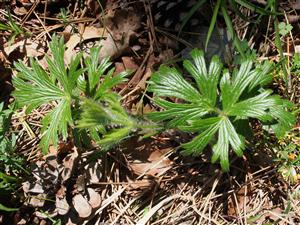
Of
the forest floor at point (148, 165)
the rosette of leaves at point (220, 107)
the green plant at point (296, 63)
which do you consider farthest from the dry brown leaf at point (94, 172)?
the green plant at point (296, 63)

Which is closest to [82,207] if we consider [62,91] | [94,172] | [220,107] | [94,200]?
[94,200]

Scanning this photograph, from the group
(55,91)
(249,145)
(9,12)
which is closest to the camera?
(55,91)

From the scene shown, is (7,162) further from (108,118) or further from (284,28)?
(284,28)

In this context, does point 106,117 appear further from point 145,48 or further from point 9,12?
point 9,12

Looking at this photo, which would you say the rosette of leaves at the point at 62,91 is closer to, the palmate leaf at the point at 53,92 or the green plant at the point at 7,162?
the palmate leaf at the point at 53,92

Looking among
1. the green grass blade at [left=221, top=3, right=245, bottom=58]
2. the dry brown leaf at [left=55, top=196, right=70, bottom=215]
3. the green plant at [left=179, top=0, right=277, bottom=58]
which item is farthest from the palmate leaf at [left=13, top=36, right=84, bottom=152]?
the green grass blade at [left=221, top=3, right=245, bottom=58]

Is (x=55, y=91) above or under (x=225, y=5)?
under

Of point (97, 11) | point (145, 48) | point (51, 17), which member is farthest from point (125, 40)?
point (51, 17)
